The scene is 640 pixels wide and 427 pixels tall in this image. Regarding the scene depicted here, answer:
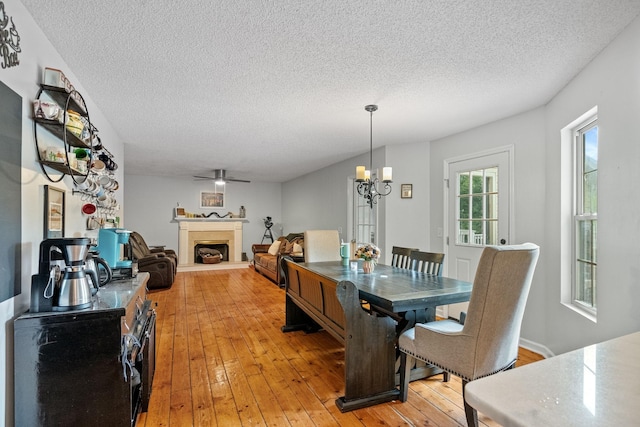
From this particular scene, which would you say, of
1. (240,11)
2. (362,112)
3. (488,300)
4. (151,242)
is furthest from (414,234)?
(151,242)

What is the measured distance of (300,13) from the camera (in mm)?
1706

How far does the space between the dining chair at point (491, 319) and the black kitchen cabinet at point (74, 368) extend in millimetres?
1766

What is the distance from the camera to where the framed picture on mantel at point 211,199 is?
8.52 m

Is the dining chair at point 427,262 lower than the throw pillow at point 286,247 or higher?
higher

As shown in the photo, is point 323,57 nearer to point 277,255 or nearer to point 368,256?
point 368,256

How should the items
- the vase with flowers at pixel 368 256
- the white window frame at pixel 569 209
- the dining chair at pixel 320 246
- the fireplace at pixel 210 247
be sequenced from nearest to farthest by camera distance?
the white window frame at pixel 569 209 < the vase with flowers at pixel 368 256 < the dining chair at pixel 320 246 < the fireplace at pixel 210 247

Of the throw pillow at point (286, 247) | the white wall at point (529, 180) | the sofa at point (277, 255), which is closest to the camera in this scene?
the white wall at point (529, 180)

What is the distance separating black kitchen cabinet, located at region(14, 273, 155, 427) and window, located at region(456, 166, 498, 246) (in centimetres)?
365

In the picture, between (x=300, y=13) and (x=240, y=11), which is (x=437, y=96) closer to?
(x=300, y=13)

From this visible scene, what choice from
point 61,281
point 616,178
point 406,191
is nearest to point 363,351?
point 61,281

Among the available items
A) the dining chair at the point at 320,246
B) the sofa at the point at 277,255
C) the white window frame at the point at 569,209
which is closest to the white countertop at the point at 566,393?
the white window frame at the point at 569,209

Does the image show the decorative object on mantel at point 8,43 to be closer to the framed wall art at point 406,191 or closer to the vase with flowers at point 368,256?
the vase with flowers at point 368,256

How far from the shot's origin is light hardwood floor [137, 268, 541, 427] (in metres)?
1.99

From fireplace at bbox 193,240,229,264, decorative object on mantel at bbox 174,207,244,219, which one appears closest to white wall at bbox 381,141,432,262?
decorative object on mantel at bbox 174,207,244,219
